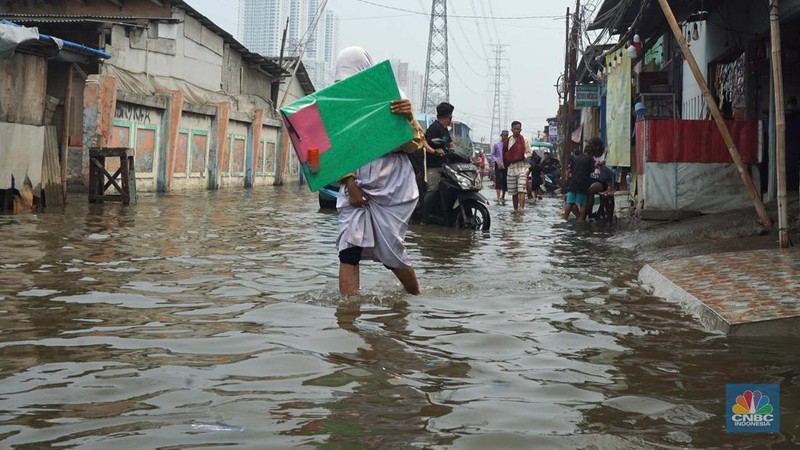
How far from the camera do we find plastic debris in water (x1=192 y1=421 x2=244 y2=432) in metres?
2.92

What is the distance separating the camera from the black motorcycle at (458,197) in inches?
464

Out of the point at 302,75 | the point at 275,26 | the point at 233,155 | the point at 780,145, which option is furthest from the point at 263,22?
the point at 780,145

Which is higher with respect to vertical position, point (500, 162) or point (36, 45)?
point (36, 45)

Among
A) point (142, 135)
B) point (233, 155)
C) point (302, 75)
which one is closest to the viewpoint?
point (142, 135)

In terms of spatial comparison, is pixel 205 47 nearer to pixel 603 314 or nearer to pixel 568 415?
pixel 603 314

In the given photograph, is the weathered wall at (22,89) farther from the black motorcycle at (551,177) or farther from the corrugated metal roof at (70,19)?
the black motorcycle at (551,177)

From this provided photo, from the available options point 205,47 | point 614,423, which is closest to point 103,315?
point 614,423

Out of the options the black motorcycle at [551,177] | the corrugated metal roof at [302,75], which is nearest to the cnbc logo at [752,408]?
the black motorcycle at [551,177]

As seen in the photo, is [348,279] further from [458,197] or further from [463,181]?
[458,197]

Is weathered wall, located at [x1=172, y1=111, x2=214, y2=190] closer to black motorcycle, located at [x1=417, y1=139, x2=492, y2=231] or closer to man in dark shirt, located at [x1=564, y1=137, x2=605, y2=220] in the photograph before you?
man in dark shirt, located at [x1=564, y1=137, x2=605, y2=220]

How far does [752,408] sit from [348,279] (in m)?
2.96

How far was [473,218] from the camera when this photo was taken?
12.2m

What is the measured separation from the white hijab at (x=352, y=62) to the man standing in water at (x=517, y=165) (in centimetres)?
1167

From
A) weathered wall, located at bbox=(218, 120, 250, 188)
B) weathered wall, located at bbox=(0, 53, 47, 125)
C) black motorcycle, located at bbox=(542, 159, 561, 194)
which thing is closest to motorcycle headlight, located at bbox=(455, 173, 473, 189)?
weathered wall, located at bbox=(0, 53, 47, 125)
